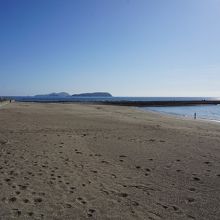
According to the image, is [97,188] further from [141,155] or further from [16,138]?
[16,138]

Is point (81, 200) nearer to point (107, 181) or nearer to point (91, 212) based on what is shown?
point (91, 212)

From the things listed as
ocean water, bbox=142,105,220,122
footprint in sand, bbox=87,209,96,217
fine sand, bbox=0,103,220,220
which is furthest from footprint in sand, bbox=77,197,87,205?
ocean water, bbox=142,105,220,122

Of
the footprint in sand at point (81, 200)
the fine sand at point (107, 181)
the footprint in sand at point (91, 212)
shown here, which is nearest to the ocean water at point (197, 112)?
the fine sand at point (107, 181)

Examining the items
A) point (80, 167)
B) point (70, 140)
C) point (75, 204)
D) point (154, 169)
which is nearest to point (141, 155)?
point (154, 169)

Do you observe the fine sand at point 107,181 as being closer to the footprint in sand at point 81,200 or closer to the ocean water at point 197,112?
the footprint in sand at point 81,200

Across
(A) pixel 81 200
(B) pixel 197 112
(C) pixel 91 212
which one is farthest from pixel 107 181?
(B) pixel 197 112

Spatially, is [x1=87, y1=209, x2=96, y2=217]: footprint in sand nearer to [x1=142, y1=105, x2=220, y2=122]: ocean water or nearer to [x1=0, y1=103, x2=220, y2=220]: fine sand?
[x1=0, y1=103, x2=220, y2=220]: fine sand

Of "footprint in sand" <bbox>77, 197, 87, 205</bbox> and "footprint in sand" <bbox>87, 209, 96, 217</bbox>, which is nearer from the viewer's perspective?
"footprint in sand" <bbox>87, 209, 96, 217</bbox>

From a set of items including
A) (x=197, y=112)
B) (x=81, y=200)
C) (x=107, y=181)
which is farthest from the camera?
(x=197, y=112)

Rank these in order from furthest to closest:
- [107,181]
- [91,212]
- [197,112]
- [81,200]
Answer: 1. [197,112]
2. [107,181]
3. [81,200]
4. [91,212]

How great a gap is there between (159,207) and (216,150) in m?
7.31

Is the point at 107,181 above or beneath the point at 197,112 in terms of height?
above

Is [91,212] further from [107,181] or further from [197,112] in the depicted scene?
[197,112]

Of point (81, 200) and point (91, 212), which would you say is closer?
point (91, 212)
